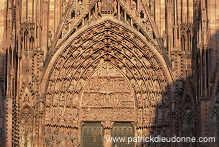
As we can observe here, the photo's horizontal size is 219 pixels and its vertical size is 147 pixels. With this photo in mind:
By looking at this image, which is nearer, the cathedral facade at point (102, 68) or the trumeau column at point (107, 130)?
the cathedral facade at point (102, 68)

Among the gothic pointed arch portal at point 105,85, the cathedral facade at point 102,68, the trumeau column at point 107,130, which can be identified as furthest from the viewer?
the trumeau column at point 107,130

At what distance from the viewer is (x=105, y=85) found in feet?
98.1

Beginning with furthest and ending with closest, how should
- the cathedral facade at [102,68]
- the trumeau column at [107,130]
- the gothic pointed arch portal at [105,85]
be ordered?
1. the trumeau column at [107,130]
2. the gothic pointed arch portal at [105,85]
3. the cathedral facade at [102,68]

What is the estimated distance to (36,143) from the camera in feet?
91.8

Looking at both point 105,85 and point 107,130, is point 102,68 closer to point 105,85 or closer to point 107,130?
point 105,85

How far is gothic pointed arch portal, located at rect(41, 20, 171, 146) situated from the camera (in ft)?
93.9

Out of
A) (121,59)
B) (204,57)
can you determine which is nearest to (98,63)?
(121,59)

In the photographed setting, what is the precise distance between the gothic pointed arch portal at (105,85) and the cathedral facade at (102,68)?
0.04 meters

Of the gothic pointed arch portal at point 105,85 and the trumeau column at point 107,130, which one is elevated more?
the gothic pointed arch portal at point 105,85

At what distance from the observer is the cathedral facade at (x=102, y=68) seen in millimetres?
27547

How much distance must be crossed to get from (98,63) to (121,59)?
37.4 inches

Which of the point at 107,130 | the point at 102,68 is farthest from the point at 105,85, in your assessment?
the point at 107,130

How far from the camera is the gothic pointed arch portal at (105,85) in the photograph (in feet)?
93.9

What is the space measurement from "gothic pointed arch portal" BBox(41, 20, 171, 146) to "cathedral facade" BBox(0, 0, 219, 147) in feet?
0.13
